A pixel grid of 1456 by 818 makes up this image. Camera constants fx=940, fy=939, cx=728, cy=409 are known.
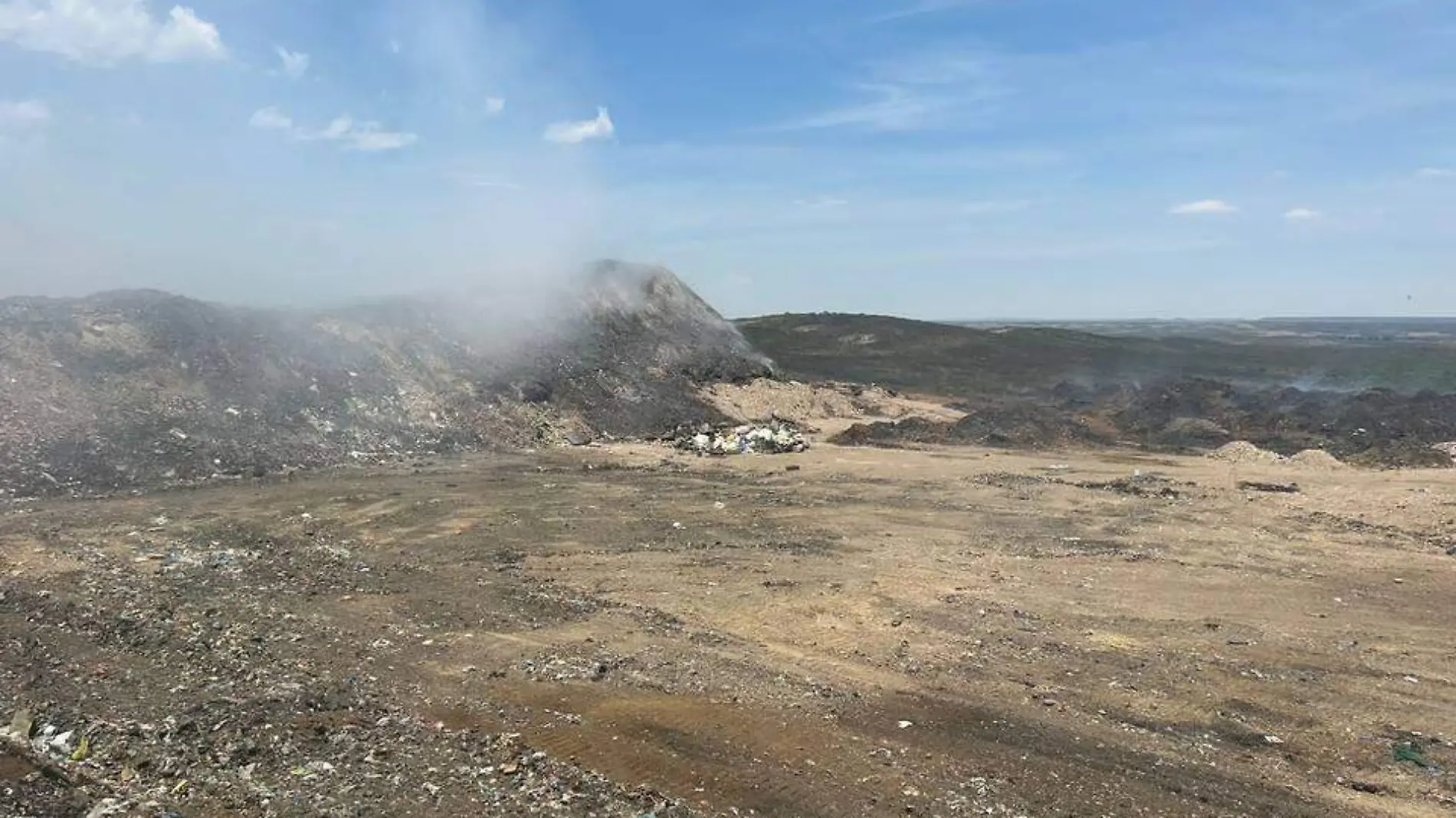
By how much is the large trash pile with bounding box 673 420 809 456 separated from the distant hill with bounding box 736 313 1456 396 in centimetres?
2290

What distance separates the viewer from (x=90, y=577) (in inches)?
449

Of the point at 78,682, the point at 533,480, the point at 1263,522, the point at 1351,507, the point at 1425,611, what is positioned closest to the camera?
the point at 78,682

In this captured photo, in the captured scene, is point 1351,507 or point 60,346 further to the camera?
point 60,346

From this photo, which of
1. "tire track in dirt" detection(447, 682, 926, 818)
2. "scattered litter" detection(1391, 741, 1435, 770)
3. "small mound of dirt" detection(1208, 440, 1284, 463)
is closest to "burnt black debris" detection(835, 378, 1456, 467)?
"small mound of dirt" detection(1208, 440, 1284, 463)

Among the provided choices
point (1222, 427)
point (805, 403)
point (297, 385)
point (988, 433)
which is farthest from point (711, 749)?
point (1222, 427)

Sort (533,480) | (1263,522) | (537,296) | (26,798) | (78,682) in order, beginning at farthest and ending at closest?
(537,296), (533,480), (1263,522), (78,682), (26,798)

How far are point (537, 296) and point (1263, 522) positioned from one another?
84.8 feet

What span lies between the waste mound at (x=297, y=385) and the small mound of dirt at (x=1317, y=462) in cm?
1623

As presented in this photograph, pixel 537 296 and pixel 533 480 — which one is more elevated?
pixel 537 296

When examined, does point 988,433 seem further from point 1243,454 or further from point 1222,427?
point 1222,427

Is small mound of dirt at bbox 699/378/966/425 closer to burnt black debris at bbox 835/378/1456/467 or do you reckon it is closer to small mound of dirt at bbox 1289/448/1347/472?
burnt black debris at bbox 835/378/1456/467

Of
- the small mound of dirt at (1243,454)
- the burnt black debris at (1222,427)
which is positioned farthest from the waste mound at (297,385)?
the small mound of dirt at (1243,454)

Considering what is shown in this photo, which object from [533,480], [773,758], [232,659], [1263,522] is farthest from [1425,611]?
[533,480]

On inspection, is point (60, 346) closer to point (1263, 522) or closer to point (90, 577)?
point (90, 577)
